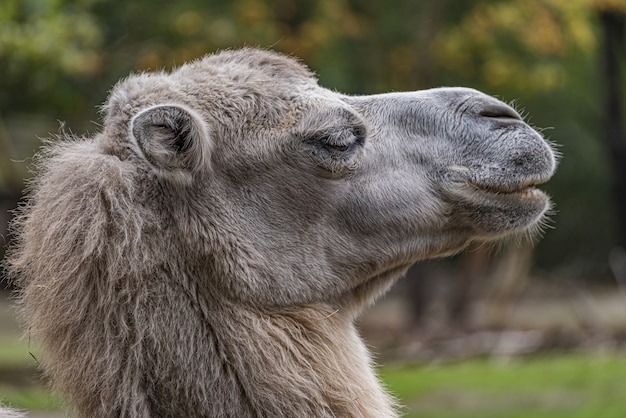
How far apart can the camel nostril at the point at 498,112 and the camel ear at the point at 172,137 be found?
1.10 metres

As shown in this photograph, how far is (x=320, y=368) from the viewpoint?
376cm

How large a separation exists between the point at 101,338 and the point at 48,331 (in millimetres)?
221

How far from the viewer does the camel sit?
3531mm

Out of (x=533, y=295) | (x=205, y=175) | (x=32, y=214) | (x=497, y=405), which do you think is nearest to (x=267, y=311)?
(x=205, y=175)

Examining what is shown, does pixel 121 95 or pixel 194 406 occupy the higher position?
pixel 121 95

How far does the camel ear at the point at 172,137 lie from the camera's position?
364 cm

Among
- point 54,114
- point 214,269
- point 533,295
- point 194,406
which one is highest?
point 54,114

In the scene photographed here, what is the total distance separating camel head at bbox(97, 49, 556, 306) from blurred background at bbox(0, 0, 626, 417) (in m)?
5.62

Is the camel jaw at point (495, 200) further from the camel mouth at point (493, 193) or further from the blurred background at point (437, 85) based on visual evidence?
the blurred background at point (437, 85)

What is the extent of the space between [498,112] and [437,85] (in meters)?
13.8

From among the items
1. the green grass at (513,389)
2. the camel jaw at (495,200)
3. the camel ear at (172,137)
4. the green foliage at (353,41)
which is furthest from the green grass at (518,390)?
the camel ear at (172,137)

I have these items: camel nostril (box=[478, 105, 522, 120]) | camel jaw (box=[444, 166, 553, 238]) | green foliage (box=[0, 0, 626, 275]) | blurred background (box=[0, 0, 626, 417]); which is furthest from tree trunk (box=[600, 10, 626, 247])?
camel jaw (box=[444, 166, 553, 238])

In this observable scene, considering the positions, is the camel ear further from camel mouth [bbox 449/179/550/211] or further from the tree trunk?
the tree trunk

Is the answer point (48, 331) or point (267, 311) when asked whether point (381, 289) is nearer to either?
point (267, 311)
